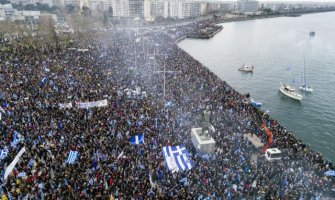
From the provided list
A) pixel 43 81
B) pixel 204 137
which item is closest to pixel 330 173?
pixel 204 137

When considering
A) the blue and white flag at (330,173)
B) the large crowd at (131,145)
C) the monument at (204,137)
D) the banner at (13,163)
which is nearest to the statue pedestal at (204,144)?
the monument at (204,137)

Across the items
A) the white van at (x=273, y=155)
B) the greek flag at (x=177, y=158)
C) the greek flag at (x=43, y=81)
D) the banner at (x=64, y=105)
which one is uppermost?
the greek flag at (x=43, y=81)

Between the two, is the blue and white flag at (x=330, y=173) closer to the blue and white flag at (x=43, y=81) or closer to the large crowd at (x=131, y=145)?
the large crowd at (x=131, y=145)

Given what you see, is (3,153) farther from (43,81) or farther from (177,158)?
(43,81)

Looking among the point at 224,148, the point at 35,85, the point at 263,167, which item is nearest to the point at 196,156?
the point at 224,148

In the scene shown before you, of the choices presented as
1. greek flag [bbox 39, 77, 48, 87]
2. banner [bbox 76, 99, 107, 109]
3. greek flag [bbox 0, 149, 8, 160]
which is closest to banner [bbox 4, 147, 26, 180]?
greek flag [bbox 0, 149, 8, 160]

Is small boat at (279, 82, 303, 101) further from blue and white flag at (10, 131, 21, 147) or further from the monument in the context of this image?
blue and white flag at (10, 131, 21, 147)
